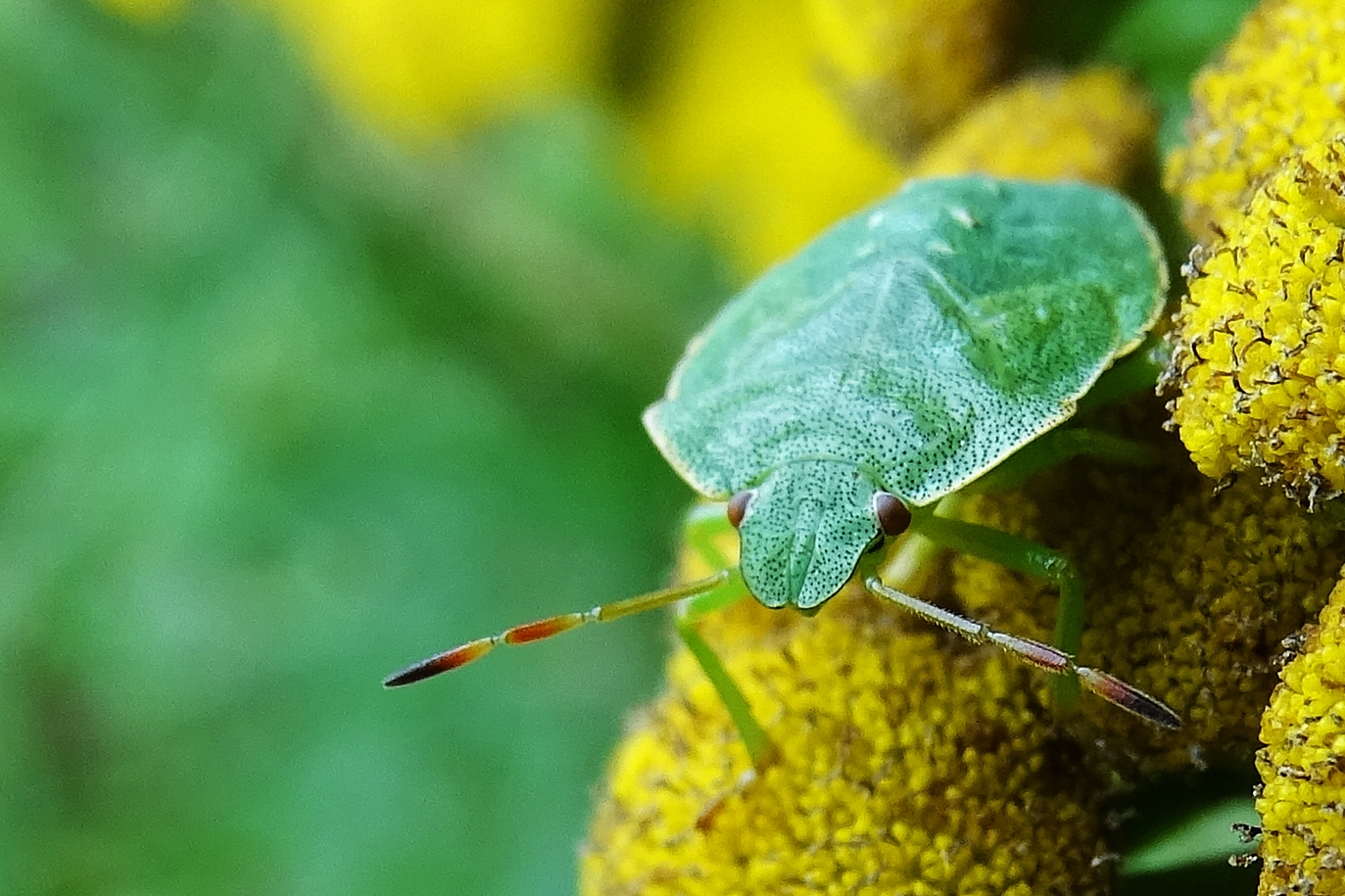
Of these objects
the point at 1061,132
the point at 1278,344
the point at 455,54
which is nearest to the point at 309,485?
the point at 455,54

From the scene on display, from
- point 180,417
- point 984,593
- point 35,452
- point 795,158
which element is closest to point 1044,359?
point 984,593

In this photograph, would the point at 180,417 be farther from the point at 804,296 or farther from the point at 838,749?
the point at 838,749

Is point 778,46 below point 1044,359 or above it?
above

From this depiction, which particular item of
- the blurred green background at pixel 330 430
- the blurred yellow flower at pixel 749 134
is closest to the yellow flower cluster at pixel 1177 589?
the blurred yellow flower at pixel 749 134

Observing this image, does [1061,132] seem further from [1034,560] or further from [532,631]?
[532,631]

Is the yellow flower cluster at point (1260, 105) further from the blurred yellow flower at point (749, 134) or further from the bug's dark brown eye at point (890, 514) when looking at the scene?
the blurred yellow flower at point (749, 134)

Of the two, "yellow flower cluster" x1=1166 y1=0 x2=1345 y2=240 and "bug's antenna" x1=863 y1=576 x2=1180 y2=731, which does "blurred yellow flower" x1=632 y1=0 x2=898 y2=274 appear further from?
"bug's antenna" x1=863 y1=576 x2=1180 y2=731
